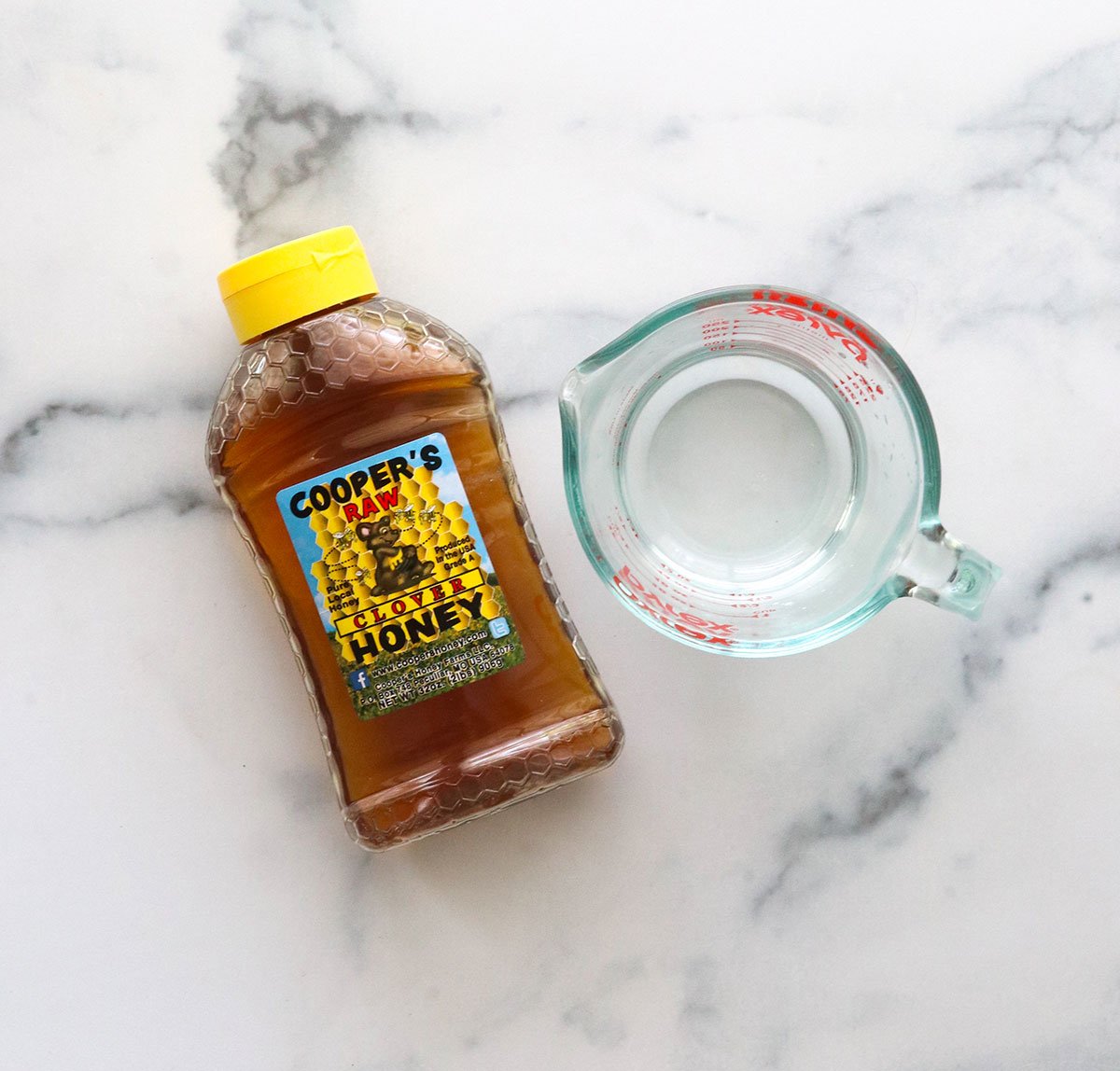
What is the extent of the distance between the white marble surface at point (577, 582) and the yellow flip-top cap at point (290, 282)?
113 mm

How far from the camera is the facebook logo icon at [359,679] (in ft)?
2.27

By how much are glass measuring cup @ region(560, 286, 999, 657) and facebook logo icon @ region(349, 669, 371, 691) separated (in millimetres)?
172

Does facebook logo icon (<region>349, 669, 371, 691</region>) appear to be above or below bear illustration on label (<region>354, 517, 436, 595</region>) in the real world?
below

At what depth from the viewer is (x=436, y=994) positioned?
0.78 metres

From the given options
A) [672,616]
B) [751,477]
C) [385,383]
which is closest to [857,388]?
[751,477]

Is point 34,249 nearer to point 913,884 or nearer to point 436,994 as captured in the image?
point 436,994

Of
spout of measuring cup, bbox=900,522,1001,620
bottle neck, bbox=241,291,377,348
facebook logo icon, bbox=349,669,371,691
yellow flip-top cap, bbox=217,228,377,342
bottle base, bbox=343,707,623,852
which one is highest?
yellow flip-top cap, bbox=217,228,377,342

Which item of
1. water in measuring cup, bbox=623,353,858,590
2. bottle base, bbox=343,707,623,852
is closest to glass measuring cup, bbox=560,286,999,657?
water in measuring cup, bbox=623,353,858,590

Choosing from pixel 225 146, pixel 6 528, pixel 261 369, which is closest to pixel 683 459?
pixel 261 369

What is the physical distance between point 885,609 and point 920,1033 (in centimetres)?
32

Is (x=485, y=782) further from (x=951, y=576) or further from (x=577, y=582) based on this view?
(x=951, y=576)

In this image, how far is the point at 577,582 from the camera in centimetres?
77

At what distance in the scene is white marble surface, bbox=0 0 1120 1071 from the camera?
2.49 feet

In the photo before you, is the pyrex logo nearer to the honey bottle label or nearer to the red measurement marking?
the honey bottle label
